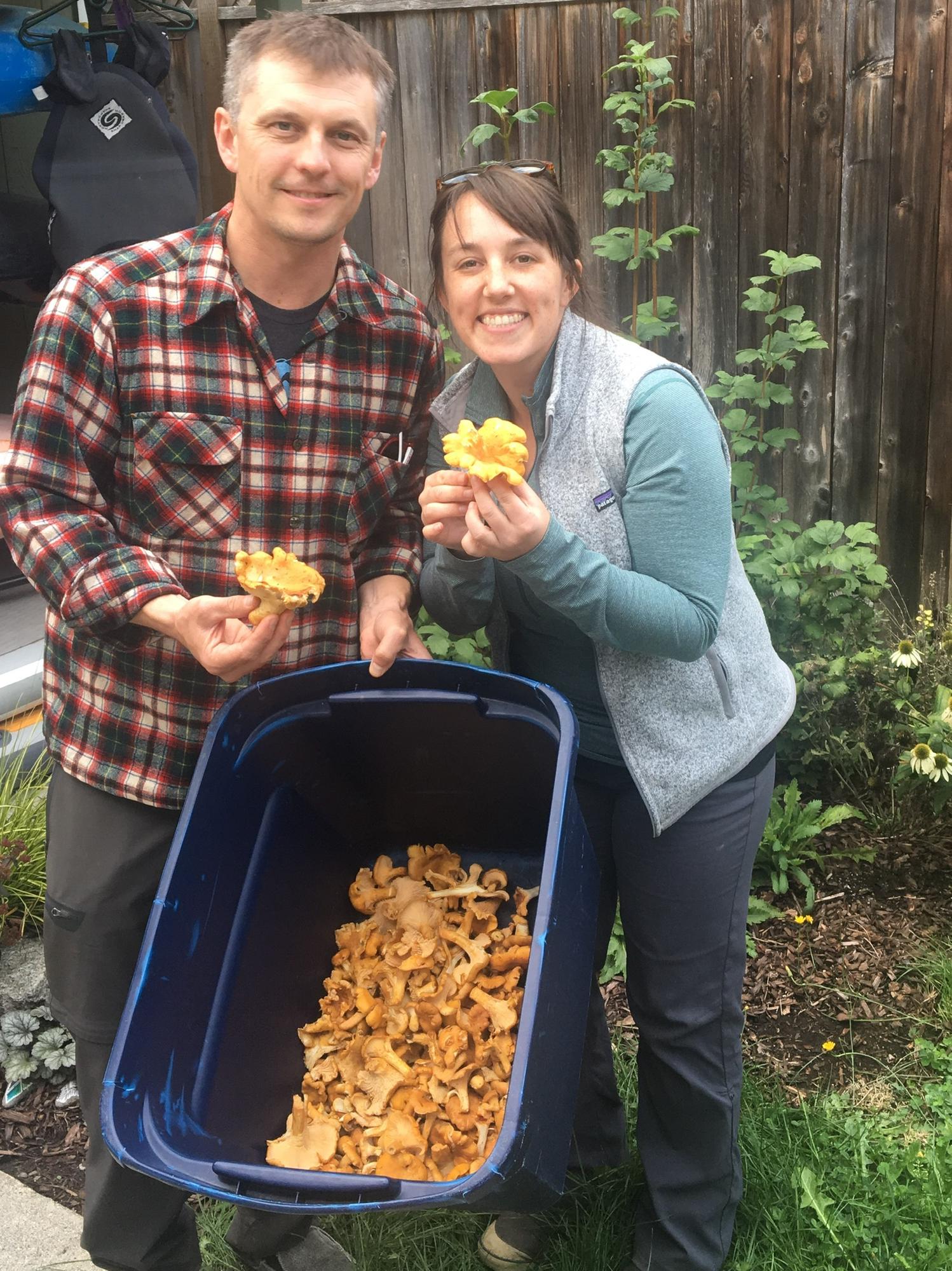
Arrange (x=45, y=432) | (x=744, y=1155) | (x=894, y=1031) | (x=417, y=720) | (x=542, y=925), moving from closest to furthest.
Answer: (x=542, y=925)
(x=45, y=432)
(x=417, y=720)
(x=744, y=1155)
(x=894, y=1031)

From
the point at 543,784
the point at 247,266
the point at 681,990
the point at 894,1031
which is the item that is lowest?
the point at 894,1031

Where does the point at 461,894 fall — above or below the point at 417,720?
below

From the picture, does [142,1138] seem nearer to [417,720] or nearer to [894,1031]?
[417,720]

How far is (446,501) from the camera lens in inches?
60.4

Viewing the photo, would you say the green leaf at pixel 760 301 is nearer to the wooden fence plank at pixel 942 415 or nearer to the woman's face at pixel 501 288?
the wooden fence plank at pixel 942 415

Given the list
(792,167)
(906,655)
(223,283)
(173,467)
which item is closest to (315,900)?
(173,467)

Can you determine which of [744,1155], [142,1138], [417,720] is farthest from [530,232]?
[744,1155]

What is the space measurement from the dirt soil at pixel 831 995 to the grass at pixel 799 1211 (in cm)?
17

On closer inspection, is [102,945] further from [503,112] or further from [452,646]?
[503,112]

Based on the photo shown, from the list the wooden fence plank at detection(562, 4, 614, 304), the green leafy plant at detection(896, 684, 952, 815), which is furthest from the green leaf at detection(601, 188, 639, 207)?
the green leafy plant at detection(896, 684, 952, 815)

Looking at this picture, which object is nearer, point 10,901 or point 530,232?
point 530,232

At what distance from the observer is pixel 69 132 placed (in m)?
3.14

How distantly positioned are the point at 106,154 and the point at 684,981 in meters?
2.68

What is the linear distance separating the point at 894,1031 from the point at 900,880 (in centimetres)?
51
